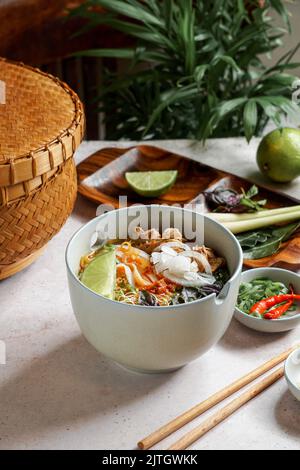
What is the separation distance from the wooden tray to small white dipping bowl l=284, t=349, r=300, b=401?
535mm

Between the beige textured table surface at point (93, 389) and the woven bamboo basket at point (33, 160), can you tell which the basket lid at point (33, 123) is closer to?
the woven bamboo basket at point (33, 160)

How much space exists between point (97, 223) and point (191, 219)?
16 centimetres

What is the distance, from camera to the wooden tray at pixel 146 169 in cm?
156

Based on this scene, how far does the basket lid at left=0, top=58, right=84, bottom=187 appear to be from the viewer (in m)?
1.10

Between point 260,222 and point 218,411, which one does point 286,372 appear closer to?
point 218,411

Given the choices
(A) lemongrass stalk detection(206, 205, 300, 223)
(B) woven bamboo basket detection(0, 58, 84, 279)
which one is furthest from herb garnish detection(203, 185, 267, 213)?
(B) woven bamboo basket detection(0, 58, 84, 279)

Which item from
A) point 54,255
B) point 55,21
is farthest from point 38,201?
point 55,21

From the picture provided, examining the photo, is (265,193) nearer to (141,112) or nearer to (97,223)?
(97,223)

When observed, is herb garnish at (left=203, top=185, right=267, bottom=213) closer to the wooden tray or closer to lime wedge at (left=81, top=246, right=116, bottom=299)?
the wooden tray

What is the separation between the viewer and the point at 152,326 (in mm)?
954

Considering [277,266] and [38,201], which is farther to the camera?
[277,266]

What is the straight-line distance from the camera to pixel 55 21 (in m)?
2.47

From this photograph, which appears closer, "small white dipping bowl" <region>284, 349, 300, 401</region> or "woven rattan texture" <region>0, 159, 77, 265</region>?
"small white dipping bowl" <region>284, 349, 300, 401</region>

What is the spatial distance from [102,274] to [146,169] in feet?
2.18
